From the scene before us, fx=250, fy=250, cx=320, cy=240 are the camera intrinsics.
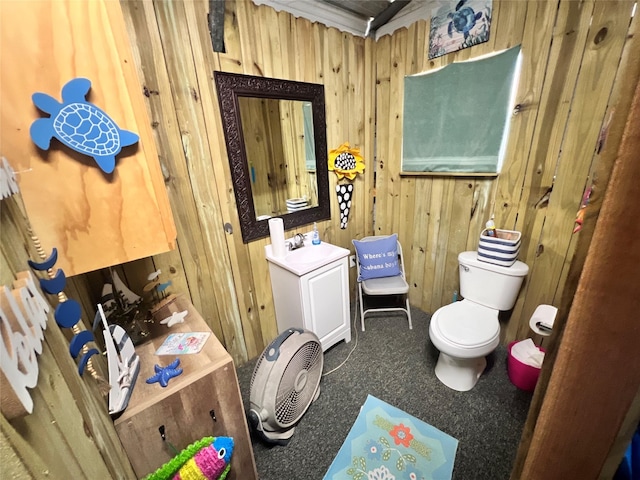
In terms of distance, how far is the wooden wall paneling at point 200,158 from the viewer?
1.27 m

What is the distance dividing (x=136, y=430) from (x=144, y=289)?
0.69m

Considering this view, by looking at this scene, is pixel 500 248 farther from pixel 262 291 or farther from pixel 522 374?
pixel 262 291

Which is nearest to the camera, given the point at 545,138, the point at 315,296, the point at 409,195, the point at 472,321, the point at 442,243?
the point at 545,138

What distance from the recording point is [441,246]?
2086mm

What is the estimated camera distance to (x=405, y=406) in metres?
1.50

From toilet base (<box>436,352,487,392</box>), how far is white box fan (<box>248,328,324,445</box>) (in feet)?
2.76

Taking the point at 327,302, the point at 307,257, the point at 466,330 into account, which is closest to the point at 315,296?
the point at 327,302

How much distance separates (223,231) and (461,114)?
179cm

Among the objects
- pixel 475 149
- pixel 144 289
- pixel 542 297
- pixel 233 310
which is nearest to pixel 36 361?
pixel 144 289

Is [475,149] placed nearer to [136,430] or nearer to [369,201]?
[369,201]

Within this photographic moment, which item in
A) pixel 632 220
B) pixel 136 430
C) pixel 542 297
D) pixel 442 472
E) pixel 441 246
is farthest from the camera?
pixel 441 246

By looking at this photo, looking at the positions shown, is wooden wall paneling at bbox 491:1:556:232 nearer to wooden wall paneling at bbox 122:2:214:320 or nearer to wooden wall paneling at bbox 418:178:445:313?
wooden wall paneling at bbox 418:178:445:313

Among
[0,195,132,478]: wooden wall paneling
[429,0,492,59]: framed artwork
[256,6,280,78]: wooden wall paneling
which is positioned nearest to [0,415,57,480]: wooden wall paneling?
[0,195,132,478]: wooden wall paneling

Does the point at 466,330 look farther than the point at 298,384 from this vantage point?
Yes
